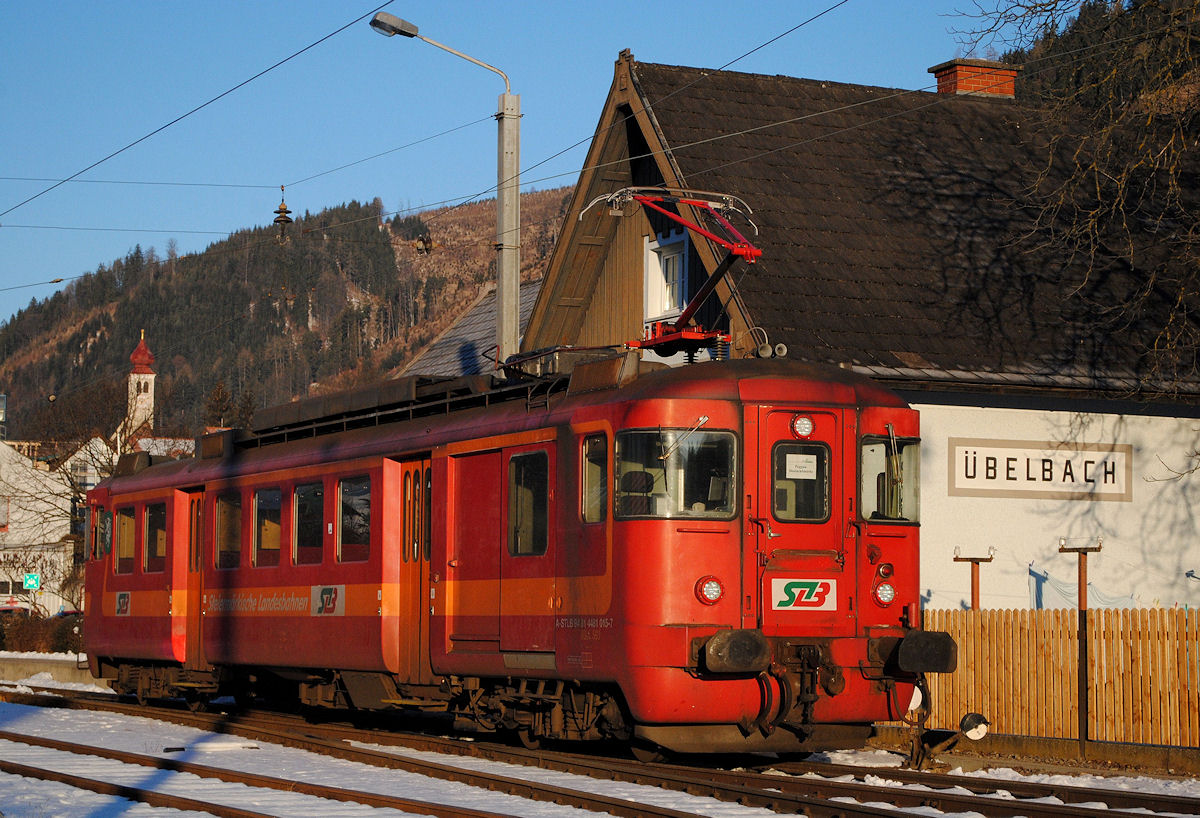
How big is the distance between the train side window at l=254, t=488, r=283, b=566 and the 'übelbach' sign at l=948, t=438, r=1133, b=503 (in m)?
7.99

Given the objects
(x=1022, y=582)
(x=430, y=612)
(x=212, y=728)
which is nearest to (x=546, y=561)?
(x=430, y=612)

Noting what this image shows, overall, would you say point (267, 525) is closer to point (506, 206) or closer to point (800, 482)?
point (506, 206)

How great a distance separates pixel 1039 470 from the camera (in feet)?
63.4

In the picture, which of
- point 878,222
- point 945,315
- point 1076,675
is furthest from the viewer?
point 878,222

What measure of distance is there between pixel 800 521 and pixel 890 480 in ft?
3.20

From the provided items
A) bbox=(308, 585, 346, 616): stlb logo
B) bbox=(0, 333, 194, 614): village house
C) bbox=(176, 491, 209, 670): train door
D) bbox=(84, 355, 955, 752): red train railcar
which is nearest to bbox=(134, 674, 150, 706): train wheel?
bbox=(176, 491, 209, 670): train door

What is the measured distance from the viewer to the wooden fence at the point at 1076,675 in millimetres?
13367

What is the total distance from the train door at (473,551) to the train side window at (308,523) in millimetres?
2645

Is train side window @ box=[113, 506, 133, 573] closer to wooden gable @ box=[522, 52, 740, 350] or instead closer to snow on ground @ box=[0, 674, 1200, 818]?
snow on ground @ box=[0, 674, 1200, 818]

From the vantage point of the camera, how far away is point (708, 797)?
10.6m

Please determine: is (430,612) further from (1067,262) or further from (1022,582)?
(1067,262)

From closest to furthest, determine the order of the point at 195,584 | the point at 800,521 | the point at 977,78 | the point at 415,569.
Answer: the point at 800,521
the point at 415,569
the point at 195,584
the point at 977,78

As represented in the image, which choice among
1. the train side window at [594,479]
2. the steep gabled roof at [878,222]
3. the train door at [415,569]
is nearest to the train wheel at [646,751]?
the train side window at [594,479]

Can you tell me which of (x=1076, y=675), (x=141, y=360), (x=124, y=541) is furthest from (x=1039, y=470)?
(x=141, y=360)
